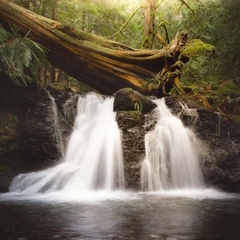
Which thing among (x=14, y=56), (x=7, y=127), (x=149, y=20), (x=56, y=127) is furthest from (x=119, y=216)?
(x=149, y=20)

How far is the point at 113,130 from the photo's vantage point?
852 centimetres

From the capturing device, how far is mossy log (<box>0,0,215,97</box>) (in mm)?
10289

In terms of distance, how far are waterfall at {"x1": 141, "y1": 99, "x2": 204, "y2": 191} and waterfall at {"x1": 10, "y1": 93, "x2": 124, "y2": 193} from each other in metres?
0.76

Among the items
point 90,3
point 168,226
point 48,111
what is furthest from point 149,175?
point 90,3

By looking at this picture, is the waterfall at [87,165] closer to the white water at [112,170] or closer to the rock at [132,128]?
the white water at [112,170]

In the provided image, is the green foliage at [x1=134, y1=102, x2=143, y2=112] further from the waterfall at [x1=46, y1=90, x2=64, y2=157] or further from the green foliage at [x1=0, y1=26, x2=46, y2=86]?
the green foliage at [x1=0, y1=26, x2=46, y2=86]

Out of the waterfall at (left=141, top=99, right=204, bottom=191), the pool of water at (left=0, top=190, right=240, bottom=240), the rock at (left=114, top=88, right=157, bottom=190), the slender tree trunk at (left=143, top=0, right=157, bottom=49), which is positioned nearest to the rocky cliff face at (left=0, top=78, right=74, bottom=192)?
the pool of water at (left=0, top=190, right=240, bottom=240)

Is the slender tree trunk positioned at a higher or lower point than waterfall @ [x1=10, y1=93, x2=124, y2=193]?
higher

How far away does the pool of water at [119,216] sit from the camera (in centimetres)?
388

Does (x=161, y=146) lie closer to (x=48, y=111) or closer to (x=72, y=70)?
(x=48, y=111)

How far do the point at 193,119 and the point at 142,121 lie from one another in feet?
5.32

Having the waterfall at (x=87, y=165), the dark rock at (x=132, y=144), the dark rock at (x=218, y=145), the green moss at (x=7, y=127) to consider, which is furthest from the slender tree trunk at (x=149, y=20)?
the green moss at (x=7, y=127)

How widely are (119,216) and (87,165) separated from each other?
3.15 metres

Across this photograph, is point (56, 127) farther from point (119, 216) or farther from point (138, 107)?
point (119, 216)
